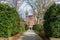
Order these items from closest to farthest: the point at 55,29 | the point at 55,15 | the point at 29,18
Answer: the point at 55,29
the point at 55,15
the point at 29,18

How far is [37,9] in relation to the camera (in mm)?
29578

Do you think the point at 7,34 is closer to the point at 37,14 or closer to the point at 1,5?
the point at 1,5

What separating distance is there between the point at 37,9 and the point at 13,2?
192 inches

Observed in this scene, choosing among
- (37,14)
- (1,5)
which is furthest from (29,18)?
(1,5)

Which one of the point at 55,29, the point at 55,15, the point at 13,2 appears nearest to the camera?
the point at 55,29

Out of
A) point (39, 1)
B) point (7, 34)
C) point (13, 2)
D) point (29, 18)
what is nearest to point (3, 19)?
point (7, 34)

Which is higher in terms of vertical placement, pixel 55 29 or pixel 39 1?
pixel 39 1

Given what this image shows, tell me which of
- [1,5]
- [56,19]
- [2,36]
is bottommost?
[2,36]

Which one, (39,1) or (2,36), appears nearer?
(2,36)

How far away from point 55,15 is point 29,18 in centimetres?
9438

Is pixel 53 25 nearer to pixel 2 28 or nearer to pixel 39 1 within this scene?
pixel 2 28

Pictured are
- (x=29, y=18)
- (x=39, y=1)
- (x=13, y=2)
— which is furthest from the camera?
(x=29, y=18)

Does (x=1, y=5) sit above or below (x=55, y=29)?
above

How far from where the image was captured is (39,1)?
95.4 ft
